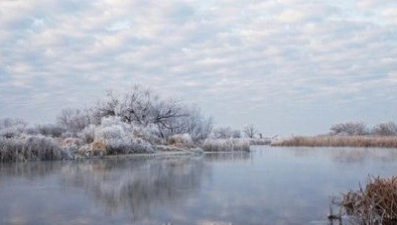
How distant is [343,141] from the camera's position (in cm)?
3997

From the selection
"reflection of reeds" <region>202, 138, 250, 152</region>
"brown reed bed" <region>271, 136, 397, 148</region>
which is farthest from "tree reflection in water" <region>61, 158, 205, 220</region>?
"brown reed bed" <region>271, 136, 397, 148</region>

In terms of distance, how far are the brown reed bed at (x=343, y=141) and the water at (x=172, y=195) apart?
20.1 meters

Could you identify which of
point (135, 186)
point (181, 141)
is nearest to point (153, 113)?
point (181, 141)

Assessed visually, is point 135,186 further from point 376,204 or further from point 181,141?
point 181,141

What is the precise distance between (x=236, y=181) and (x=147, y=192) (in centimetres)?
341

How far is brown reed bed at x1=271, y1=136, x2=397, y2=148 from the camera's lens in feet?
120

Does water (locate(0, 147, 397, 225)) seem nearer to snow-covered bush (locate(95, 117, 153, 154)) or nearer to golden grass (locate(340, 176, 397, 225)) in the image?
golden grass (locate(340, 176, 397, 225))

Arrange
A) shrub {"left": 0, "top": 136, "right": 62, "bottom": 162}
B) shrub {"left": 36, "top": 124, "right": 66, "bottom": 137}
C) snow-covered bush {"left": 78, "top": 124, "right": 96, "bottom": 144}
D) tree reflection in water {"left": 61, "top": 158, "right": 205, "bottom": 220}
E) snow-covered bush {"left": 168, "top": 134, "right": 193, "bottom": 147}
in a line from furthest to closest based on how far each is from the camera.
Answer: shrub {"left": 36, "top": 124, "right": 66, "bottom": 137} → snow-covered bush {"left": 168, "top": 134, "right": 193, "bottom": 147} → snow-covered bush {"left": 78, "top": 124, "right": 96, "bottom": 144} → shrub {"left": 0, "top": 136, "right": 62, "bottom": 162} → tree reflection in water {"left": 61, "top": 158, "right": 205, "bottom": 220}

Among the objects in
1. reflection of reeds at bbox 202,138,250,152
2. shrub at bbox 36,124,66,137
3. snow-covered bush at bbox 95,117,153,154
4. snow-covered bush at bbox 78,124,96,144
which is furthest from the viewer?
shrub at bbox 36,124,66,137

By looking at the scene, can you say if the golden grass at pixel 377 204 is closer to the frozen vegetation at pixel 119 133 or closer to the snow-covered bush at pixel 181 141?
the frozen vegetation at pixel 119 133

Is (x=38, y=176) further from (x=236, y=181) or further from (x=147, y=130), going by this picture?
(x=147, y=130)

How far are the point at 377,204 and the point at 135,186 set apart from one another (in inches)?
265

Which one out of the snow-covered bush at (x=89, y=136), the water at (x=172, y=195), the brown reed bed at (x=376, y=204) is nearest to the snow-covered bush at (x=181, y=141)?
the snow-covered bush at (x=89, y=136)

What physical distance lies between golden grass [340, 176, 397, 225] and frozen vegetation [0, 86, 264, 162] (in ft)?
54.6
